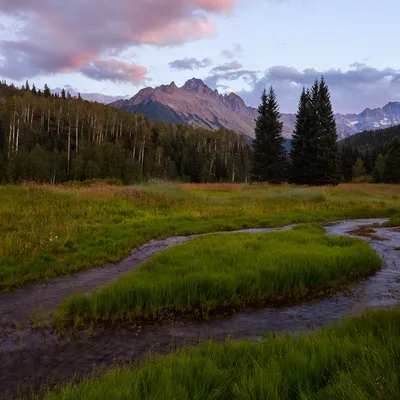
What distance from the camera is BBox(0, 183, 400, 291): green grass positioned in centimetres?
992

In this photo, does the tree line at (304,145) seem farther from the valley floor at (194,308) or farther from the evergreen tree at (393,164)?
the evergreen tree at (393,164)

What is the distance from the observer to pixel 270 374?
11.0 ft

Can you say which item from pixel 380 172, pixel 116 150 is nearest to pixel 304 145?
pixel 116 150

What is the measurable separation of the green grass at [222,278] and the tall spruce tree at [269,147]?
38.9 meters

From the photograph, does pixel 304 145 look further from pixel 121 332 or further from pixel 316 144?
pixel 121 332

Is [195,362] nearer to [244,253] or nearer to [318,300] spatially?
[318,300]

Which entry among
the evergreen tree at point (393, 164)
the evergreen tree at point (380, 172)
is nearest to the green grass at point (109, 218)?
the evergreen tree at point (393, 164)

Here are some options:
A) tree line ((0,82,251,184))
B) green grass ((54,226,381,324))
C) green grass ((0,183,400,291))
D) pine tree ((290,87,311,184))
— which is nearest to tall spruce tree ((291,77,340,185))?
pine tree ((290,87,311,184))

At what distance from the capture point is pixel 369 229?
16281 mm

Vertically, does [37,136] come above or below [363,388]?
above

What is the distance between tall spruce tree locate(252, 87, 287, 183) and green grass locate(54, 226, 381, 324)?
38.9m

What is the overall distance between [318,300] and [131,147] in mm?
94503

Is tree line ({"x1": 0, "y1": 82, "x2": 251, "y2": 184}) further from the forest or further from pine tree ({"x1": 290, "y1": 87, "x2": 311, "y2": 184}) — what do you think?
pine tree ({"x1": 290, "y1": 87, "x2": 311, "y2": 184})

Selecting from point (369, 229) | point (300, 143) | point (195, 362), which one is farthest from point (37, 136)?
point (195, 362)
